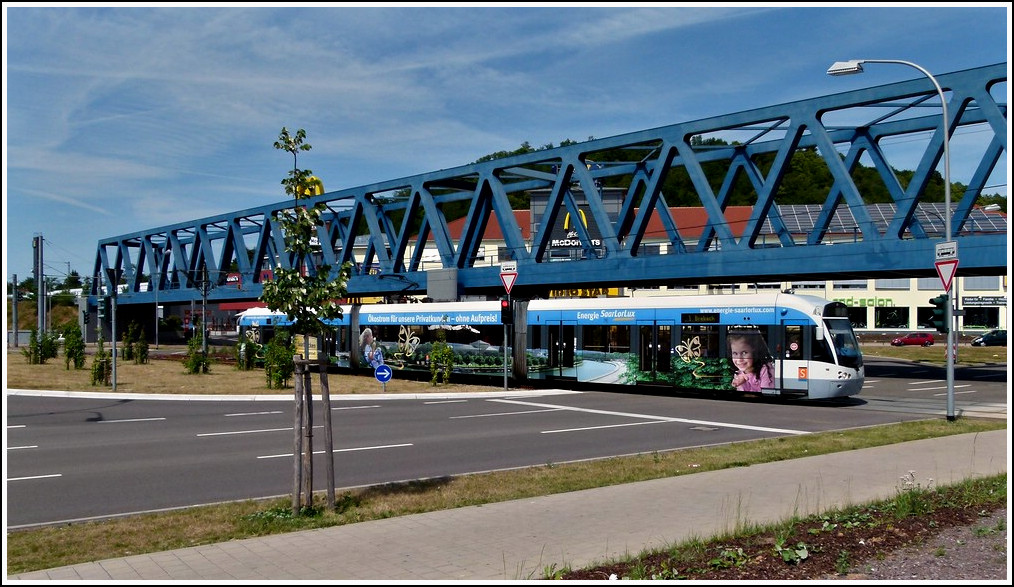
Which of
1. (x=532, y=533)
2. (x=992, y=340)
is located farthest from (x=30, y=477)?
(x=992, y=340)

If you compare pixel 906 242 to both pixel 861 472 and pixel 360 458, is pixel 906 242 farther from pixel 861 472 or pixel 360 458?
pixel 360 458

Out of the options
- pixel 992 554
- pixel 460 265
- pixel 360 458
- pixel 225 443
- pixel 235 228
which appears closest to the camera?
pixel 992 554

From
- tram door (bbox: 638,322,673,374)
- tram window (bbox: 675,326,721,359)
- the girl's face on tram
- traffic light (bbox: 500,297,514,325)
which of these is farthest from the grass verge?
traffic light (bbox: 500,297,514,325)

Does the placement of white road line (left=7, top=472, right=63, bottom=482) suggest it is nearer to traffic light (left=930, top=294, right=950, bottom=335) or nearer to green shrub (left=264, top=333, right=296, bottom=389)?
green shrub (left=264, top=333, right=296, bottom=389)

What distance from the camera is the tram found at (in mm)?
23547

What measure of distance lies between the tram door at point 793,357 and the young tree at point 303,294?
52.8ft

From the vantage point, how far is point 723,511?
9469 millimetres

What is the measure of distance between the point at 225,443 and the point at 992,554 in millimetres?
12713

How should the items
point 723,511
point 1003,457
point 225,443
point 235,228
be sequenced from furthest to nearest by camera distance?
point 235,228
point 225,443
point 1003,457
point 723,511

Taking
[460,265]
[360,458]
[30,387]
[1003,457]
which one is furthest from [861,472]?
[460,265]

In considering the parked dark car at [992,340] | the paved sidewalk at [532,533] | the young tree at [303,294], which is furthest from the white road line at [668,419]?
the parked dark car at [992,340]

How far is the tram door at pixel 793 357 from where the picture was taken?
924 inches

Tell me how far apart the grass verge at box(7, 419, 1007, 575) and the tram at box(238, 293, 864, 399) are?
28.0ft

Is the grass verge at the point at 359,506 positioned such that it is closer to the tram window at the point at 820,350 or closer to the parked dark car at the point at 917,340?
the tram window at the point at 820,350
